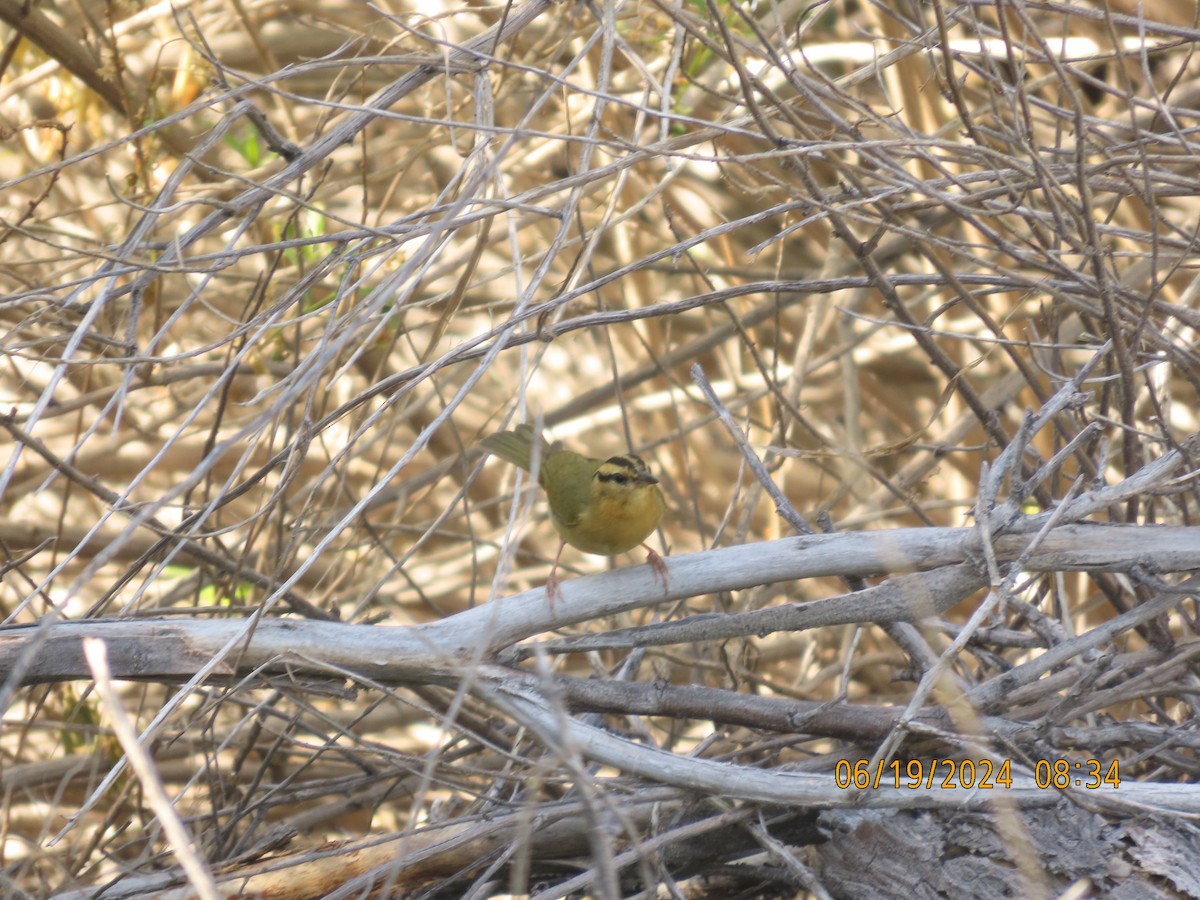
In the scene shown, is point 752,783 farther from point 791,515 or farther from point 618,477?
point 618,477

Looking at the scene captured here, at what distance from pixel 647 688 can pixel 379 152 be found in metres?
3.81

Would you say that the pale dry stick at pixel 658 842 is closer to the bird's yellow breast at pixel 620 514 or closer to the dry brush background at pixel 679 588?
the dry brush background at pixel 679 588

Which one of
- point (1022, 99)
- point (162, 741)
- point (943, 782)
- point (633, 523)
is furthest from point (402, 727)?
point (1022, 99)

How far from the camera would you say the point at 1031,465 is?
14.2 feet

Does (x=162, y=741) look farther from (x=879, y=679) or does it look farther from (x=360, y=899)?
(x=879, y=679)

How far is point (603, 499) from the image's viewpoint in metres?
3.94

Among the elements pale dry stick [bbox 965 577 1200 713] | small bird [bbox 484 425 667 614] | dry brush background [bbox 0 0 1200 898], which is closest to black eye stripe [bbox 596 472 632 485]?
small bird [bbox 484 425 667 614]

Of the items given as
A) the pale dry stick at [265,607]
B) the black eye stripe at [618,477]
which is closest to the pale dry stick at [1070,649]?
the pale dry stick at [265,607]
